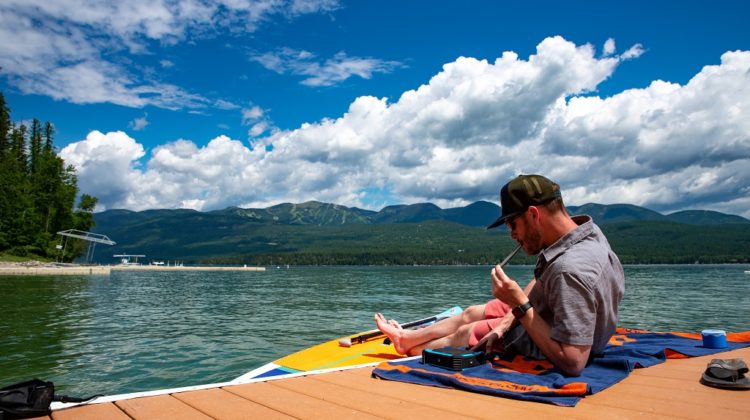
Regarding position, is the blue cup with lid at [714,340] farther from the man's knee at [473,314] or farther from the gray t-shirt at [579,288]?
the man's knee at [473,314]

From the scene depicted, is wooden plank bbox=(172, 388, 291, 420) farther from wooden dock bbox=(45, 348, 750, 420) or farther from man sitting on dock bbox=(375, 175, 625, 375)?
man sitting on dock bbox=(375, 175, 625, 375)

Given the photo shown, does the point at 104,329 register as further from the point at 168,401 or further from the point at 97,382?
the point at 168,401

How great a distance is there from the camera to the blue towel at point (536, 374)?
3340mm

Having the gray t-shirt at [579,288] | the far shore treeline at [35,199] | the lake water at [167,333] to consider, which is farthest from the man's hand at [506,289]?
the far shore treeline at [35,199]

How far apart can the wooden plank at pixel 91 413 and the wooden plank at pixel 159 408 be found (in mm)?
52

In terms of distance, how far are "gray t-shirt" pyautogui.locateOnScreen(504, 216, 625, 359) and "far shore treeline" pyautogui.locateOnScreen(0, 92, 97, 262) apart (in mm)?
79430

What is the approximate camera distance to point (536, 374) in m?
3.91

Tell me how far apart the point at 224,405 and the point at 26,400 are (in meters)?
1.14

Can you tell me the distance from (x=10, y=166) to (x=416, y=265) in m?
139

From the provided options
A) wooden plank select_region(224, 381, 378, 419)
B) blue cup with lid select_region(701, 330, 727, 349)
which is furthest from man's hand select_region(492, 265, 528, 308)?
blue cup with lid select_region(701, 330, 727, 349)

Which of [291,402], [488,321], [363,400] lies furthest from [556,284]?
[291,402]

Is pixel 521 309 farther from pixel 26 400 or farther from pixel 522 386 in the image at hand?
pixel 26 400

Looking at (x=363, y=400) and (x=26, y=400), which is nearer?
(x=26, y=400)

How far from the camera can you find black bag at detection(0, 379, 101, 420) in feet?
9.12
